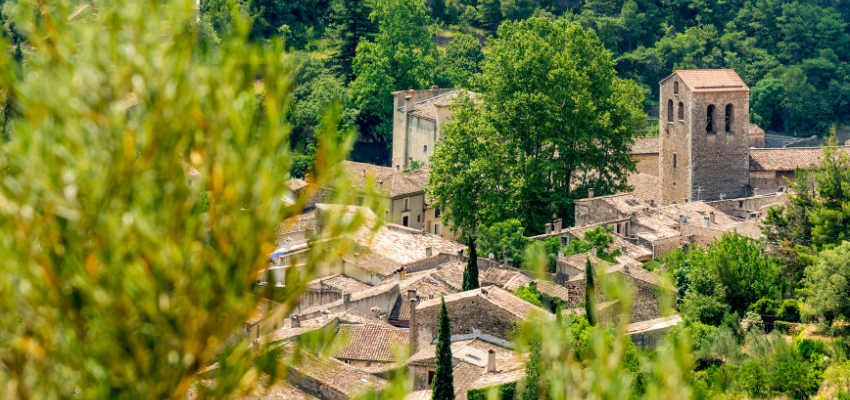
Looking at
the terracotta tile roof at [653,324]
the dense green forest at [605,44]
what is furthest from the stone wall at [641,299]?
the dense green forest at [605,44]

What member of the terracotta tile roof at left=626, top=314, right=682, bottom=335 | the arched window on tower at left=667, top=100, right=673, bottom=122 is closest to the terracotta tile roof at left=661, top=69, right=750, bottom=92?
the arched window on tower at left=667, top=100, right=673, bottom=122

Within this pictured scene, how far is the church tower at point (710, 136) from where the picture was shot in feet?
131

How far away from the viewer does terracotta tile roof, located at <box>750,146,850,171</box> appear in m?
40.9

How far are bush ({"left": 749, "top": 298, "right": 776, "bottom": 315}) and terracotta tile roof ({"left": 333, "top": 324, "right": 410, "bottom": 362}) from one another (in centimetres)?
745

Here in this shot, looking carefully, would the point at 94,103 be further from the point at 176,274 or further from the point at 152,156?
the point at 176,274

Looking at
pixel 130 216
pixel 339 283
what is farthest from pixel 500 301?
pixel 130 216

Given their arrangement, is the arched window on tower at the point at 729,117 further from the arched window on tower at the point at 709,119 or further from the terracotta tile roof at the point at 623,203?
the terracotta tile roof at the point at 623,203

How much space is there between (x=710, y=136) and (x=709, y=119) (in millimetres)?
667

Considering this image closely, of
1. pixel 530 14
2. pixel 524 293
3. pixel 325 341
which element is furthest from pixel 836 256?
pixel 530 14

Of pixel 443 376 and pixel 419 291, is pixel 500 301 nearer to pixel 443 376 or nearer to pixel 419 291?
pixel 443 376

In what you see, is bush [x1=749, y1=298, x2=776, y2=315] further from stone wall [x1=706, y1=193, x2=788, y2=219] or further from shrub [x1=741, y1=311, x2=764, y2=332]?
stone wall [x1=706, y1=193, x2=788, y2=219]

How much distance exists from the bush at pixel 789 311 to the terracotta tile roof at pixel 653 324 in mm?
2176

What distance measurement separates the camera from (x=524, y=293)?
82.1 ft

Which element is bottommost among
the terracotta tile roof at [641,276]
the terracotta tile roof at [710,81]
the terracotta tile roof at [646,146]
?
the terracotta tile roof at [641,276]
